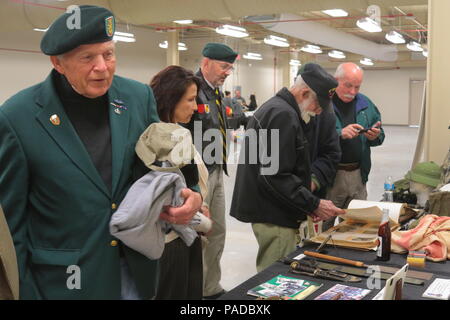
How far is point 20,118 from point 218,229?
2.36m

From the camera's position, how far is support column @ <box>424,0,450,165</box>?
363 cm

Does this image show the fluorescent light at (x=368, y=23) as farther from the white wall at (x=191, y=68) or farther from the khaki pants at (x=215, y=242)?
the white wall at (x=191, y=68)

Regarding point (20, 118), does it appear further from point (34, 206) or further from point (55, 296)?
point (55, 296)

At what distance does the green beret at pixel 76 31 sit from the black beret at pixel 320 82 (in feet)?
4.41

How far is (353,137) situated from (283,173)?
45.6 inches

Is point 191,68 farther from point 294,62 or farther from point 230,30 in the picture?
point 230,30

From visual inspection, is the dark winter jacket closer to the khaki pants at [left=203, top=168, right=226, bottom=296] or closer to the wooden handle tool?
the wooden handle tool

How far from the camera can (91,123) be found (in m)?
1.40

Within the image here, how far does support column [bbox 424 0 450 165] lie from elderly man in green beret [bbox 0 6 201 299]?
114 inches

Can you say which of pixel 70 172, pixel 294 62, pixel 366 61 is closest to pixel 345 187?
pixel 70 172

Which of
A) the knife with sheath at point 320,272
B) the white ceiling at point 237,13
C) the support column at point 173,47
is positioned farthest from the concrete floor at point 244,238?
the support column at point 173,47

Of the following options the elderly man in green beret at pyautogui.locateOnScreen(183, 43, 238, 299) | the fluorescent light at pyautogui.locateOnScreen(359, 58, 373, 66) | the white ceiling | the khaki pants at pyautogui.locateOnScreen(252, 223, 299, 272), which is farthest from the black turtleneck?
the fluorescent light at pyautogui.locateOnScreen(359, 58, 373, 66)

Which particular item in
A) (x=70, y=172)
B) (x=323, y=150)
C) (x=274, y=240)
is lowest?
(x=274, y=240)
